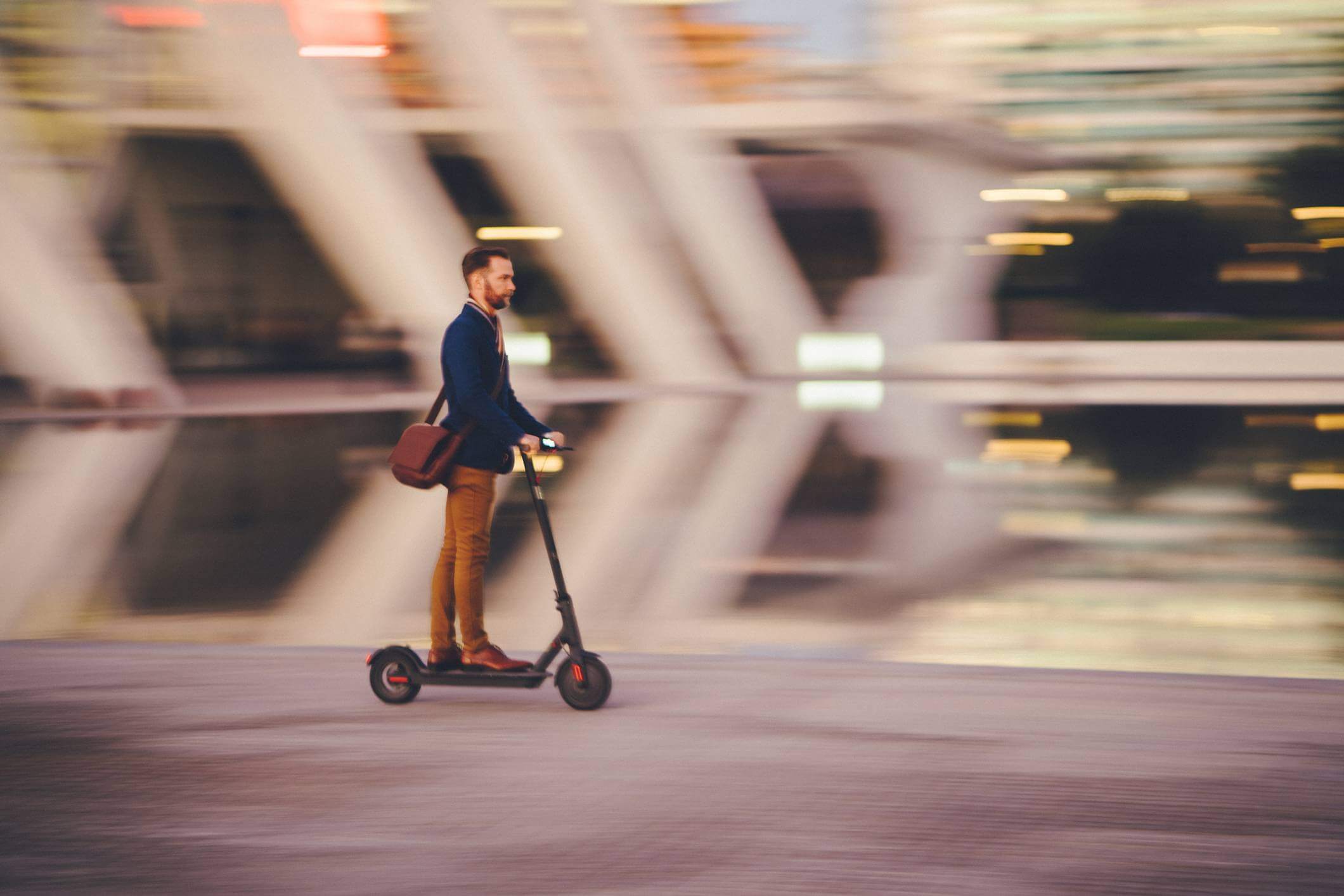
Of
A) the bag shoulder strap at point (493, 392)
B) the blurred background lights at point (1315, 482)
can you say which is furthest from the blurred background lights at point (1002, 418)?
the bag shoulder strap at point (493, 392)

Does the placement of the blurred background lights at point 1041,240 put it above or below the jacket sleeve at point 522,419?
below

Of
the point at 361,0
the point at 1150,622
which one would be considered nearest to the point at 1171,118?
the point at 361,0

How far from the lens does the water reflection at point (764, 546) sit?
23.4ft

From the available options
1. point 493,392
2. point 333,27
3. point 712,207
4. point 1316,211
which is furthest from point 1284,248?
point 493,392

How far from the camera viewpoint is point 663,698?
5.50 meters

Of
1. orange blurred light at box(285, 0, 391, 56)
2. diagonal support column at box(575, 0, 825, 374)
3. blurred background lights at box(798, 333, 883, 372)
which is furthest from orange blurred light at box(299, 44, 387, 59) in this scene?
blurred background lights at box(798, 333, 883, 372)

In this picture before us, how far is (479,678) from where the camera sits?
5414mm

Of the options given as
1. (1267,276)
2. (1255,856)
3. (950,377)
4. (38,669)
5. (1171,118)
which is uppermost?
(1255,856)

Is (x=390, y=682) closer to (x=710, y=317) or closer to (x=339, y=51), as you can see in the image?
(x=339, y=51)

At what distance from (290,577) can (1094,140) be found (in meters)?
29.6

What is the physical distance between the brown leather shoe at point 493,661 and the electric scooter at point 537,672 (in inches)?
0.8

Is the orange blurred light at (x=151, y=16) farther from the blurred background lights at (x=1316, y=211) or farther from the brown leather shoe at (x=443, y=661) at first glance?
the blurred background lights at (x=1316, y=211)

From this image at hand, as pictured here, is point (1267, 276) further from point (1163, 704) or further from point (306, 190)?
point (1163, 704)

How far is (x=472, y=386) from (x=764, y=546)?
4.74 metres
